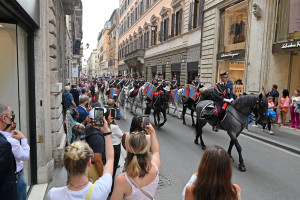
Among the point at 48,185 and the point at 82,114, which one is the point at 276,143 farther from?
the point at 48,185

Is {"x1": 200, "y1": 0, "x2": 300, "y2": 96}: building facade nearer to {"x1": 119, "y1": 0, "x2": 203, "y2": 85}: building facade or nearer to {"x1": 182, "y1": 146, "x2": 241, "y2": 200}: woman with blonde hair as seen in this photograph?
{"x1": 119, "y1": 0, "x2": 203, "y2": 85}: building facade

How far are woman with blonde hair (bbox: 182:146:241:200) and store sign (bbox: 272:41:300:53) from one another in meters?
10.7

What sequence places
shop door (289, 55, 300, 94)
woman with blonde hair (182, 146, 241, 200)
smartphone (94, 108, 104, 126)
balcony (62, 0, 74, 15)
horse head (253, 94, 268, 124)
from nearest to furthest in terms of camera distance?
woman with blonde hair (182, 146, 241, 200)
smartphone (94, 108, 104, 126)
horse head (253, 94, 268, 124)
balcony (62, 0, 74, 15)
shop door (289, 55, 300, 94)

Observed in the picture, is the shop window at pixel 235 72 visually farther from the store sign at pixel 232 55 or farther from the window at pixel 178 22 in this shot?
the window at pixel 178 22

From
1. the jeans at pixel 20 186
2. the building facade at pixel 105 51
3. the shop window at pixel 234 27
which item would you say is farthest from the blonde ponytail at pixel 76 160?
the building facade at pixel 105 51

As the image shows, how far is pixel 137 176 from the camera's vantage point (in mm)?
2016

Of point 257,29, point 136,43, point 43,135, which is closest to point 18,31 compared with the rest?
point 43,135

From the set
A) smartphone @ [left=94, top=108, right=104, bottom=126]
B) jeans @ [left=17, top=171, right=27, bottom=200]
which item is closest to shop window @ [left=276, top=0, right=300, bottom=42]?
smartphone @ [left=94, top=108, right=104, bottom=126]

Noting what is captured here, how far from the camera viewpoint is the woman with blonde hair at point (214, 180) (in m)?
1.77

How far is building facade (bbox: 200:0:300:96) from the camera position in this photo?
11219 millimetres

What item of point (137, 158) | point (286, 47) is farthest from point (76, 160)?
point (286, 47)

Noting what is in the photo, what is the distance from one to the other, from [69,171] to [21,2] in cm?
235

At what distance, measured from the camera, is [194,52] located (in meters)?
19.8

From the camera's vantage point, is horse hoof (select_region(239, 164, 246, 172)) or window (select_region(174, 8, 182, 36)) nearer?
horse hoof (select_region(239, 164, 246, 172))
